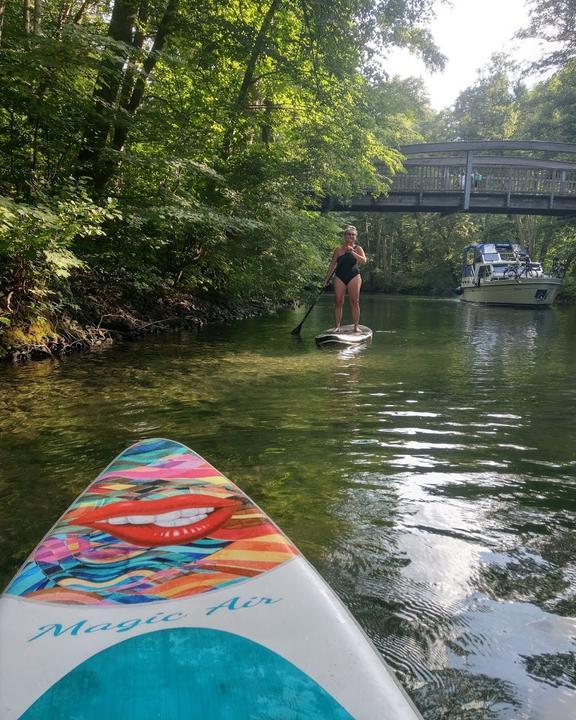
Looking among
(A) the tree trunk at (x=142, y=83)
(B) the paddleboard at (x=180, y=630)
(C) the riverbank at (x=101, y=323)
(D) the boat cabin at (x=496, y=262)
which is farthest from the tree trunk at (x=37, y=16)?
(D) the boat cabin at (x=496, y=262)

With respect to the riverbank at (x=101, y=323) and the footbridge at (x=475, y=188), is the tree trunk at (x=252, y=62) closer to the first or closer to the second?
the riverbank at (x=101, y=323)

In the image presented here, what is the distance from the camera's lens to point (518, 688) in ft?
5.08

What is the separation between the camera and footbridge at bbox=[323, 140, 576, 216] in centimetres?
2188

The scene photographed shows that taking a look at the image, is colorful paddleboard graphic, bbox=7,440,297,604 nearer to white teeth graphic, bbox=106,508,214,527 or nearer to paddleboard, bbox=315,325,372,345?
white teeth graphic, bbox=106,508,214,527

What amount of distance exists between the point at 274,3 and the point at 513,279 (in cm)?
1467

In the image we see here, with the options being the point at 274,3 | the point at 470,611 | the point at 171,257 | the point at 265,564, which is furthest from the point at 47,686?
the point at 274,3

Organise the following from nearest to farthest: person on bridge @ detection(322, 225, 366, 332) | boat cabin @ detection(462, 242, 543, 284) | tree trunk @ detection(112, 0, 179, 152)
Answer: tree trunk @ detection(112, 0, 179, 152)
person on bridge @ detection(322, 225, 366, 332)
boat cabin @ detection(462, 242, 543, 284)

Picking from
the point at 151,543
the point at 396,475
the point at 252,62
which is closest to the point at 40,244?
the point at 396,475

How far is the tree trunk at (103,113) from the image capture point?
7734mm

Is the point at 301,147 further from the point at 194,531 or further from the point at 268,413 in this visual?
the point at 194,531

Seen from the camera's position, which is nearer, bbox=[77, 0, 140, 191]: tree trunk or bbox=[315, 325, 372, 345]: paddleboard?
bbox=[77, 0, 140, 191]: tree trunk

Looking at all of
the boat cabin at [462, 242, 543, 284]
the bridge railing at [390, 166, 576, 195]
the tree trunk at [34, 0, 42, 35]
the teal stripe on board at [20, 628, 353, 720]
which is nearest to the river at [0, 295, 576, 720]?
the teal stripe on board at [20, 628, 353, 720]

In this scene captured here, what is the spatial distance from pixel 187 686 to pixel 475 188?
2498 centimetres

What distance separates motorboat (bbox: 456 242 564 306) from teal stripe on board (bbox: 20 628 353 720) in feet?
70.5
